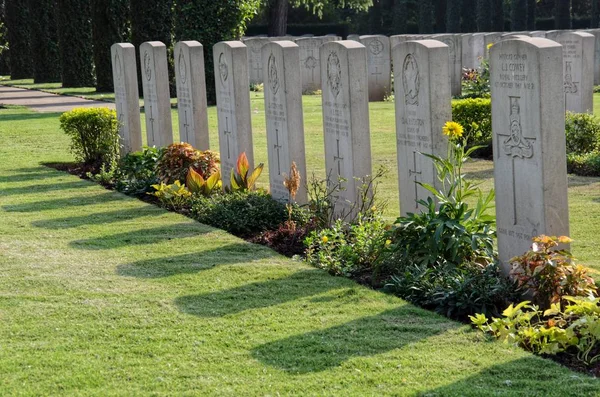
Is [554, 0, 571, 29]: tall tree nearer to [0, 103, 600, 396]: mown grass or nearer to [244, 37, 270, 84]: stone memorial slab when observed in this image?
[244, 37, 270, 84]: stone memorial slab

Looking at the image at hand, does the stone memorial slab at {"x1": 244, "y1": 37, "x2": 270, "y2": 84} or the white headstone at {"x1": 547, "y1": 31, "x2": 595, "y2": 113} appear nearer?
the white headstone at {"x1": 547, "y1": 31, "x2": 595, "y2": 113}

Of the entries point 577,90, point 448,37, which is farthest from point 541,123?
point 448,37

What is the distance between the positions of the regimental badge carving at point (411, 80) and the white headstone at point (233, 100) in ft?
9.68

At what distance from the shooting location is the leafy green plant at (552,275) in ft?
19.8

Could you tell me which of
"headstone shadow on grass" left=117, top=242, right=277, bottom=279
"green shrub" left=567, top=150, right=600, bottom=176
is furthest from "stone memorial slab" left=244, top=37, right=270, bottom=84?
"headstone shadow on grass" left=117, top=242, right=277, bottom=279

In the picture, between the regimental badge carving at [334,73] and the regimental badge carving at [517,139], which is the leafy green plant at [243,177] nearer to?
the regimental badge carving at [334,73]

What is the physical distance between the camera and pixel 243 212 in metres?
9.38

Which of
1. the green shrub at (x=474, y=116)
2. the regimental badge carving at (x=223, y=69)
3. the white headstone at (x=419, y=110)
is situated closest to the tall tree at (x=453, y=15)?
the green shrub at (x=474, y=116)

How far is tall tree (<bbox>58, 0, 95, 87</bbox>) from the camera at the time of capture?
29797mm

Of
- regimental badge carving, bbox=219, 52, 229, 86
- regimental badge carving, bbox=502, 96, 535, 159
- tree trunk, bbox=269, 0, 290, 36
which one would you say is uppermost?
tree trunk, bbox=269, 0, 290, 36

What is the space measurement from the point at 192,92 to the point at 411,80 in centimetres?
445

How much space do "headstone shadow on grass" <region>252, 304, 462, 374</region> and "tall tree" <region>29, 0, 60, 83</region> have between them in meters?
30.1

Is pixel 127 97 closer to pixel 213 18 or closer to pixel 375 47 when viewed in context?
pixel 213 18

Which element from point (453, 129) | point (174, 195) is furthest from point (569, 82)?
point (453, 129)
